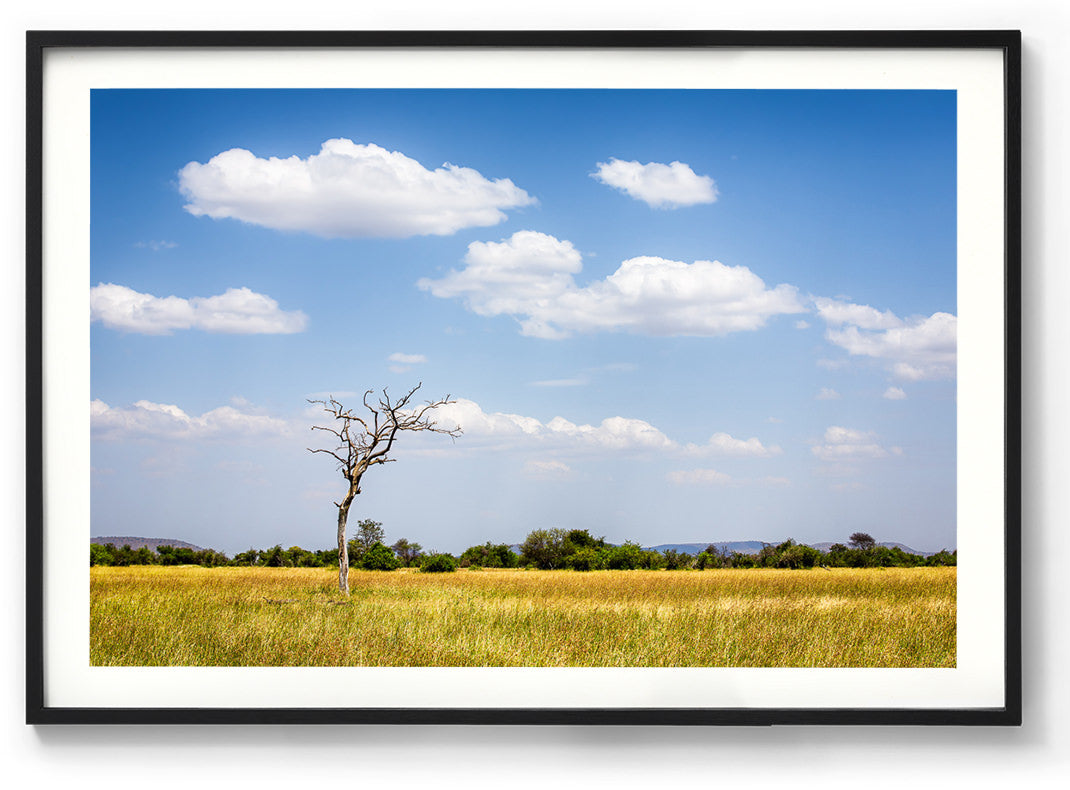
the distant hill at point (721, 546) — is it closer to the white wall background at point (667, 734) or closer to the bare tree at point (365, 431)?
the white wall background at point (667, 734)

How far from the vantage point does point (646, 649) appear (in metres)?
3.57

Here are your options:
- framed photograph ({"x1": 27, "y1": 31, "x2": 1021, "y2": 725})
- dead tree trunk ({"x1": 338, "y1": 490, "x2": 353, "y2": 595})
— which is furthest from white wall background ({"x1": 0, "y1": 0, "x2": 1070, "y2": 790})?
dead tree trunk ({"x1": 338, "y1": 490, "x2": 353, "y2": 595})

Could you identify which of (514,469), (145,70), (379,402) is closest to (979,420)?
(514,469)

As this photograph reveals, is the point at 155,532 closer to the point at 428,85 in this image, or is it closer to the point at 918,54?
the point at 428,85

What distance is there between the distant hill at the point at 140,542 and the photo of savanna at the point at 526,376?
0.01 meters

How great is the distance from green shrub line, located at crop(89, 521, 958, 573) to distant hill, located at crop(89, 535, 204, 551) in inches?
0.6

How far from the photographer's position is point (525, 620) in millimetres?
3619

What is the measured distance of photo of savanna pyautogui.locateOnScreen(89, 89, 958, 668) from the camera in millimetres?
3523

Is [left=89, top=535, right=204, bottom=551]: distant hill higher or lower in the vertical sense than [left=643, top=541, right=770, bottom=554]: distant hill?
higher

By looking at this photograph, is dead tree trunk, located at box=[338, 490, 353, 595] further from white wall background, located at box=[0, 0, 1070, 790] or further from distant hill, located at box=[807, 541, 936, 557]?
distant hill, located at box=[807, 541, 936, 557]

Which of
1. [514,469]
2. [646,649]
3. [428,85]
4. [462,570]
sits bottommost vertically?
[646,649]

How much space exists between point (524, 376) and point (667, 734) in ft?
4.76

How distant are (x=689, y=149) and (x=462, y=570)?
5.96 feet

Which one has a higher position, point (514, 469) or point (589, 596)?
point (514, 469)
